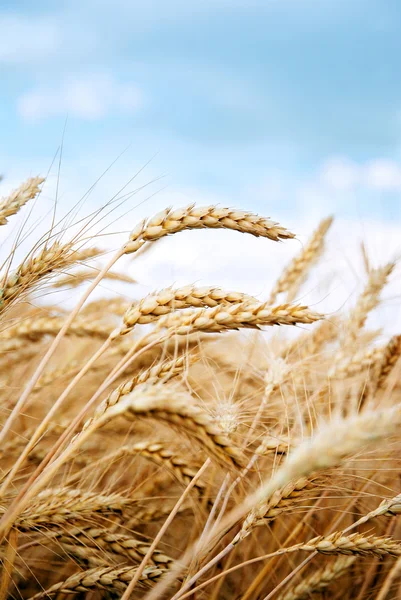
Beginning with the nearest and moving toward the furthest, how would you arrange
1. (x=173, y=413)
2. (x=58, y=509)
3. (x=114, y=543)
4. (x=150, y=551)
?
(x=173, y=413) < (x=150, y=551) < (x=58, y=509) < (x=114, y=543)

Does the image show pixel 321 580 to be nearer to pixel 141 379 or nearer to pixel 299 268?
pixel 141 379

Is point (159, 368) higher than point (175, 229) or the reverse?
the reverse

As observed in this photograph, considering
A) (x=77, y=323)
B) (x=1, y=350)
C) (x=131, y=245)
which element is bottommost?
(x=1, y=350)

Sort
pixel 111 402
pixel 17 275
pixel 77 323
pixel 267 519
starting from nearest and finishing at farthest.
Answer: pixel 111 402 < pixel 267 519 < pixel 17 275 < pixel 77 323

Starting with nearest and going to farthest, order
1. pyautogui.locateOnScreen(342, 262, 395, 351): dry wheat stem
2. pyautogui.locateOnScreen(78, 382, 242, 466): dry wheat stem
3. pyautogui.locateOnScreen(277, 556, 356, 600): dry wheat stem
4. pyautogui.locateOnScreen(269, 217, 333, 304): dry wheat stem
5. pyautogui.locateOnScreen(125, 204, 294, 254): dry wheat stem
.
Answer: pyautogui.locateOnScreen(78, 382, 242, 466): dry wheat stem, pyautogui.locateOnScreen(125, 204, 294, 254): dry wheat stem, pyautogui.locateOnScreen(277, 556, 356, 600): dry wheat stem, pyautogui.locateOnScreen(342, 262, 395, 351): dry wheat stem, pyautogui.locateOnScreen(269, 217, 333, 304): dry wheat stem

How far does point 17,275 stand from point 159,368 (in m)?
0.43

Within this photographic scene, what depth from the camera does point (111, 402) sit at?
1140 mm

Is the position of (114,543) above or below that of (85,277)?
below

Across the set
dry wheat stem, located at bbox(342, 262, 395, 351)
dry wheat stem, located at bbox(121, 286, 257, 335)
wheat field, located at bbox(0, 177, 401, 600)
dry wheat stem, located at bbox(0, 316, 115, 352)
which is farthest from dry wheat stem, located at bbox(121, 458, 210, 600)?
dry wheat stem, located at bbox(342, 262, 395, 351)

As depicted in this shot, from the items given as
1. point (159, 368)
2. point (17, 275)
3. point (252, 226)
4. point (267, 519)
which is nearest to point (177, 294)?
point (159, 368)

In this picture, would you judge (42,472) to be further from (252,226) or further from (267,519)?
(252,226)

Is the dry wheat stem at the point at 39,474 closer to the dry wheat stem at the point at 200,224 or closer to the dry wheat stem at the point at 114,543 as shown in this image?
the dry wheat stem at the point at 200,224

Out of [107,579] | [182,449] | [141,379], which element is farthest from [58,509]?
[182,449]

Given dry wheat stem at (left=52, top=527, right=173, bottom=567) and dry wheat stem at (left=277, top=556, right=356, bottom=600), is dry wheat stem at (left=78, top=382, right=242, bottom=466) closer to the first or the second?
dry wheat stem at (left=52, top=527, right=173, bottom=567)
